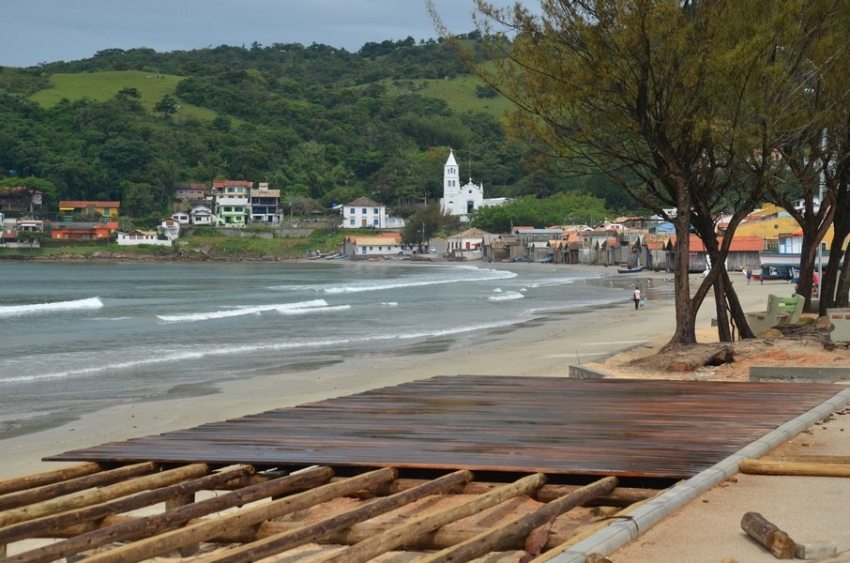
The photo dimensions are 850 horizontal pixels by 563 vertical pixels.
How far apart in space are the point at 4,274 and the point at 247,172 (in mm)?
71465

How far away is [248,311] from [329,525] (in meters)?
38.2

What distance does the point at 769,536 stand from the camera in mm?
5160

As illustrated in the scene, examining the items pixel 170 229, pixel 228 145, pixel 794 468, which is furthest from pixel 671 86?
pixel 228 145

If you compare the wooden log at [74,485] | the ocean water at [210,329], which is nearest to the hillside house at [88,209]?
the ocean water at [210,329]

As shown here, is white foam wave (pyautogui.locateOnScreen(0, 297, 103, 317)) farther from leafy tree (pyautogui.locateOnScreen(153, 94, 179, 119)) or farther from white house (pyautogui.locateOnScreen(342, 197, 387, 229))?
leafy tree (pyautogui.locateOnScreen(153, 94, 179, 119))

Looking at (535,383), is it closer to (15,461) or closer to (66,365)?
(15,461)

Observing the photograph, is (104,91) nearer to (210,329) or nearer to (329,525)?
(210,329)

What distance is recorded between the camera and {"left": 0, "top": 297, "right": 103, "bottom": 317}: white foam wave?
44125mm

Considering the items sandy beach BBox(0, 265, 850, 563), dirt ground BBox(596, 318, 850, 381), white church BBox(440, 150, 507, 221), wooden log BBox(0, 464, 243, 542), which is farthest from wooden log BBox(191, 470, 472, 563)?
white church BBox(440, 150, 507, 221)

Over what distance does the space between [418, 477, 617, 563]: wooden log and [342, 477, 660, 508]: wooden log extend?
0.22 feet

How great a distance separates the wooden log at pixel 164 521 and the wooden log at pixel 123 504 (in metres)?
0.38

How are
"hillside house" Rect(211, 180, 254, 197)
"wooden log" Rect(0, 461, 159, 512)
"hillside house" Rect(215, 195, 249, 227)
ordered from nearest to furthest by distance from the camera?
"wooden log" Rect(0, 461, 159, 512)
"hillside house" Rect(215, 195, 249, 227)
"hillside house" Rect(211, 180, 254, 197)

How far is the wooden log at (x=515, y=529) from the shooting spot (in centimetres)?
516

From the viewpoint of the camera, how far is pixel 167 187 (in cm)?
14925
